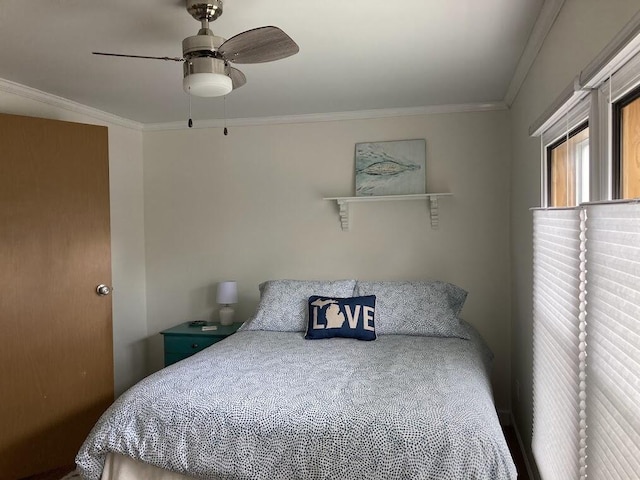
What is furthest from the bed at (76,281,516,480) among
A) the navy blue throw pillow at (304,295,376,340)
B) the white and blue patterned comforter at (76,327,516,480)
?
the navy blue throw pillow at (304,295,376,340)

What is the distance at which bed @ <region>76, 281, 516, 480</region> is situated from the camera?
1527mm

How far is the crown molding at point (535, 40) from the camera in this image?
5.86 feet

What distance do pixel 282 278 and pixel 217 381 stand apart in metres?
1.67

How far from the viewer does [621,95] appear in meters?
1.26

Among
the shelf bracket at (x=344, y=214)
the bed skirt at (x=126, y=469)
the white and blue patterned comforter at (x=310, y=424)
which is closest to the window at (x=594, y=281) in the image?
the white and blue patterned comforter at (x=310, y=424)

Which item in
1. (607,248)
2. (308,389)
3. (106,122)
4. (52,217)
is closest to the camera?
(607,248)

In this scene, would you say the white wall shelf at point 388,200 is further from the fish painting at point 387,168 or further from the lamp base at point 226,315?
the lamp base at point 226,315

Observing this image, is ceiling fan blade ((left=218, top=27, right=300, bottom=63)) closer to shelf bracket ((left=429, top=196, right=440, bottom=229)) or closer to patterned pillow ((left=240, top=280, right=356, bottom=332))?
patterned pillow ((left=240, top=280, right=356, bottom=332))

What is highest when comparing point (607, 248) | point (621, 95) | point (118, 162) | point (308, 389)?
point (118, 162)

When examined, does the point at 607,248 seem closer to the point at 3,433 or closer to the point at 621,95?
the point at 621,95

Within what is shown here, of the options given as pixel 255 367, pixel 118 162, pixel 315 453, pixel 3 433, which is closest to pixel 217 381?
pixel 255 367

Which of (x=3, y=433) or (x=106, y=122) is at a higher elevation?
(x=106, y=122)

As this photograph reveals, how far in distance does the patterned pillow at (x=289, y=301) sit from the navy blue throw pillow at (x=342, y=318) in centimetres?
15

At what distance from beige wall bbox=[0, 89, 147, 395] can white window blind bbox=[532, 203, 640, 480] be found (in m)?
2.94
